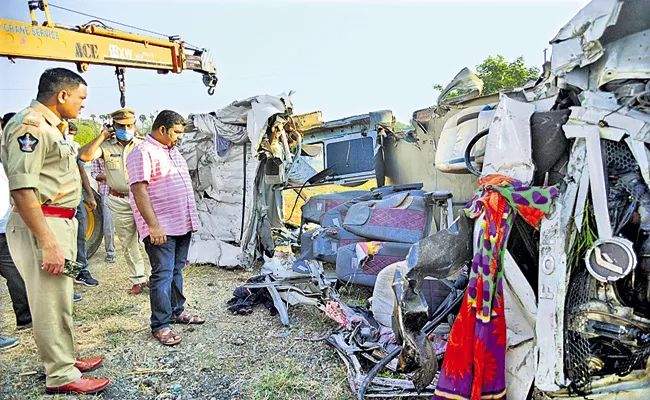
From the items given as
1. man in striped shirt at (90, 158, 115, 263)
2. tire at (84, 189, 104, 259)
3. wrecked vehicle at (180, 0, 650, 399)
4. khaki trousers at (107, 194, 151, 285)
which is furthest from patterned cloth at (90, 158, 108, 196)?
wrecked vehicle at (180, 0, 650, 399)

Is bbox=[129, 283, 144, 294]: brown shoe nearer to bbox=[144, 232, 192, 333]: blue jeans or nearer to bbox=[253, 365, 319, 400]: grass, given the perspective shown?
bbox=[144, 232, 192, 333]: blue jeans

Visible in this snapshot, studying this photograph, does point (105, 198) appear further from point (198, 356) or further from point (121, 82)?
point (198, 356)

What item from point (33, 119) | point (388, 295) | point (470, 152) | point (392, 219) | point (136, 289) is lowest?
point (136, 289)

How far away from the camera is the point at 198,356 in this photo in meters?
3.12

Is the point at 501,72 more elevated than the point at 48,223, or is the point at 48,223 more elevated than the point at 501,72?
the point at 501,72

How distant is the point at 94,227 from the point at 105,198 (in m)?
0.46

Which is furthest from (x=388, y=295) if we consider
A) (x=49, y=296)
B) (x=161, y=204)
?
(x=49, y=296)

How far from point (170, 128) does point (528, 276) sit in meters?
2.67

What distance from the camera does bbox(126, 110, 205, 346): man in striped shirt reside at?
312 cm

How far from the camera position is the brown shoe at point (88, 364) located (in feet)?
9.13

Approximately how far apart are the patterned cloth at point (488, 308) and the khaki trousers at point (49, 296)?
2.09 metres

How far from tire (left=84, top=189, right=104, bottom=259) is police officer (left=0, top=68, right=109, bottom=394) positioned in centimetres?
323

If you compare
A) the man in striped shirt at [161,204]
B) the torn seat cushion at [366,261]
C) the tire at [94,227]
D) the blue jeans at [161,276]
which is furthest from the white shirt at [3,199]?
the torn seat cushion at [366,261]

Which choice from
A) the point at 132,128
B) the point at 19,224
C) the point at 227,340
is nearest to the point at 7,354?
the point at 19,224
